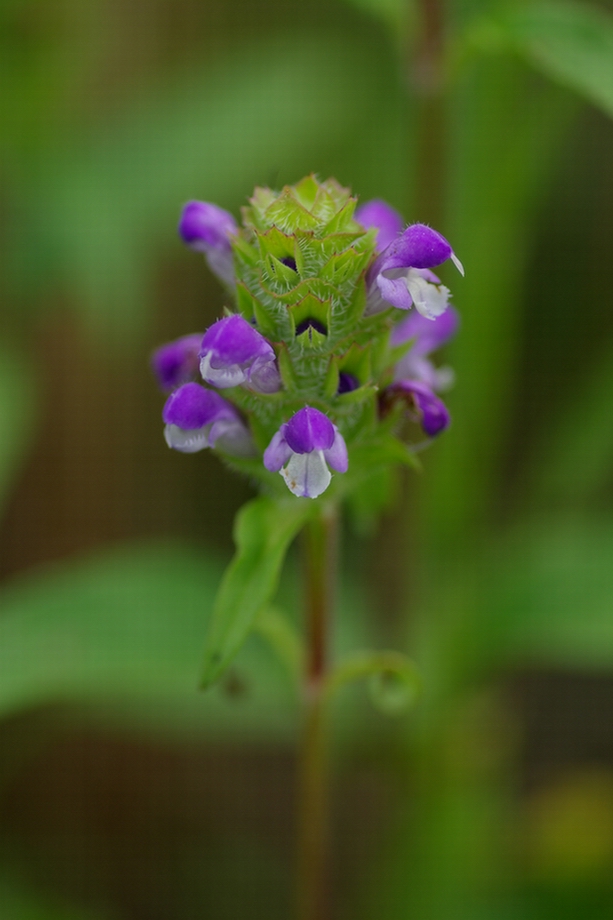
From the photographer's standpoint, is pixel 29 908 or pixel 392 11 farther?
pixel 29 908

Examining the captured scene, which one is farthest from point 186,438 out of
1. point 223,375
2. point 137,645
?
point 137,645

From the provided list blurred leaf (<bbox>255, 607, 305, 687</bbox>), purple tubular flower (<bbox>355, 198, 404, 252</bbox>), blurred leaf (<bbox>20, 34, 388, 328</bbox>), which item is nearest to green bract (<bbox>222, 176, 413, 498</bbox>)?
purple tubular flower (<bbox>355, 198, 404, 252</bbox>)

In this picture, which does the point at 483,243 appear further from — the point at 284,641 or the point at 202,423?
the point at 202,423

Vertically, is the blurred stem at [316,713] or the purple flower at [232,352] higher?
the purple flower at [232,352]

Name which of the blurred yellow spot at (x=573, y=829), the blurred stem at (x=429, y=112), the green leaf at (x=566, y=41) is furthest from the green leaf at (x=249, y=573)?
the blurred yellow spot at (x=573, y=829)

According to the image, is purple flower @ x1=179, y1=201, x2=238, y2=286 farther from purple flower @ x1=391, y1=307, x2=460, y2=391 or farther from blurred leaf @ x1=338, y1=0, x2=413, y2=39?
blurred leaf @ x1=338, y1=0, x2=413, y2=39

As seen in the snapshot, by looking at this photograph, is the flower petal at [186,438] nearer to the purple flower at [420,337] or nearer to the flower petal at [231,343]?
the flower petal at [231,343]

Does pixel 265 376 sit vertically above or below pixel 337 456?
above
